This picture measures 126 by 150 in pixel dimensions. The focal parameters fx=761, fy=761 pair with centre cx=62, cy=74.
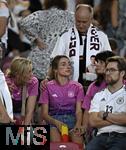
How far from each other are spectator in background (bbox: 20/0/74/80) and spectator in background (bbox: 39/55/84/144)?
0.69 meters

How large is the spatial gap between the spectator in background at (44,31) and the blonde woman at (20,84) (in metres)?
0.70

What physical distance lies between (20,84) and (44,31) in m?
1.10

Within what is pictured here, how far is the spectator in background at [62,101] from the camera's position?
30.6 ft

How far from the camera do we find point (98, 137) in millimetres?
8641

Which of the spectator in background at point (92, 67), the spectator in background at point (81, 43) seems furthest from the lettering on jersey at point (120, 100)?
the spectator in background at point (81, 43)

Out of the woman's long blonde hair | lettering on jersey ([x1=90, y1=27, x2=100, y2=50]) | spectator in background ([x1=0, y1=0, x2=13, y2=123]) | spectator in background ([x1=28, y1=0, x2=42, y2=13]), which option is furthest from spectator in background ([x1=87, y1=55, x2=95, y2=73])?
spectator in background ([x1=28, y1=0, x2=42, y2=13])

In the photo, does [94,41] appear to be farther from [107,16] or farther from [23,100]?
[107,16]

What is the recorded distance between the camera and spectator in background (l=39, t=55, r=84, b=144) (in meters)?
9.31

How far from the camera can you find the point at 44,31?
10234mm

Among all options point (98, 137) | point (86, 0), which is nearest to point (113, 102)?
point (98, 137)

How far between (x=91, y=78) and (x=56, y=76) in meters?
0.48

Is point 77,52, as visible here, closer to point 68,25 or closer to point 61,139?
point 68,25

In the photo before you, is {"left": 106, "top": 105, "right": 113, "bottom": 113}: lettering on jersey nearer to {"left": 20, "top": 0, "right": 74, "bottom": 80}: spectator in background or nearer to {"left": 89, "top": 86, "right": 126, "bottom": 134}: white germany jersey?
{"left": 89, "top": 86, "right": 126, "bottom": 134}: white germany jersey

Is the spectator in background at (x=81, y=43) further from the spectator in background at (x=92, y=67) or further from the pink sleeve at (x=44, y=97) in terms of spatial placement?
the pink sleeve at (x=44, y=97)
